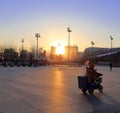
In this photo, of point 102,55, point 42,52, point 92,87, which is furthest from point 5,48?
point 92,87

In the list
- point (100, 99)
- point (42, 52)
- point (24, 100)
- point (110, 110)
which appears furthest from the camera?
point (42, 52)

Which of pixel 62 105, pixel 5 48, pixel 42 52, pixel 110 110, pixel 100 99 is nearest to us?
pixel 110 110

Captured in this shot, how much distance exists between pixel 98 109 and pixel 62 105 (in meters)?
1.47

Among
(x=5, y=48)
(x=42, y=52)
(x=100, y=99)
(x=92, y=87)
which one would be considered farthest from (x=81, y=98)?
(x=42, y=52)

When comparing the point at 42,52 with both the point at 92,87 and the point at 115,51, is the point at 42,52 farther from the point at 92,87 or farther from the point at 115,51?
the point at 92,87

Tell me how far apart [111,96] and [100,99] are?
1.21 metres

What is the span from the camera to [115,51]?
516 ft

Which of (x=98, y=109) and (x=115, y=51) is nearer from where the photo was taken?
(x=98, y=109)

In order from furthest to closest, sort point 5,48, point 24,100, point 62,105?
point 5,48 → point 24,100 → point 62,105

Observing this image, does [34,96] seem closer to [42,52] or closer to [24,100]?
[24,100]

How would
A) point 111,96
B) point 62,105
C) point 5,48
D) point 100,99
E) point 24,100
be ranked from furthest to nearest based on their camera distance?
point 5,48
point 111,96
point 100,99
point 24,100
point 62,105

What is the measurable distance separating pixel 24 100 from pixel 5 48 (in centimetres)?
12980

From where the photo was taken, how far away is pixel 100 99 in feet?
49.6

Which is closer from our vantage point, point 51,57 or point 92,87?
point 92,87
